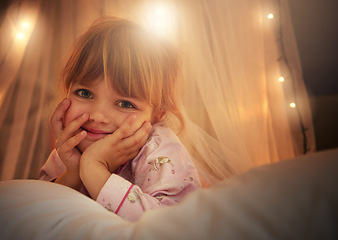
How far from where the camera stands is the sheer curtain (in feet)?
3.85

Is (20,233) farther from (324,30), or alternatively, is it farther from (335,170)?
(324,30)

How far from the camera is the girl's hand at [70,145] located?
888 mm

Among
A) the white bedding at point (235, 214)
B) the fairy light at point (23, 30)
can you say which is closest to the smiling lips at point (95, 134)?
the white bedding at point (235, 214)

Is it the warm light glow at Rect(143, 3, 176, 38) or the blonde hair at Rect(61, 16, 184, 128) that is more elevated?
the warm light glow at Rect(143, 3, 176, 38)

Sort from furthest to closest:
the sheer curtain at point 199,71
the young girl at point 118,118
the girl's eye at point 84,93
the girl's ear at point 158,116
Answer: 1. the sheer curtain at point 199,71
2. the girl's ear at point 158,116
3. the girl's eye at point 84,93
4. the young girl at point 118,118

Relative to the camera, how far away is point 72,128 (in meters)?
0.90

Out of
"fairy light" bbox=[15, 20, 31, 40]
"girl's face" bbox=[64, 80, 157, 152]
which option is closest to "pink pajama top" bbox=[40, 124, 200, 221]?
"girl's face" bbox=[64, 80, 157, 152]

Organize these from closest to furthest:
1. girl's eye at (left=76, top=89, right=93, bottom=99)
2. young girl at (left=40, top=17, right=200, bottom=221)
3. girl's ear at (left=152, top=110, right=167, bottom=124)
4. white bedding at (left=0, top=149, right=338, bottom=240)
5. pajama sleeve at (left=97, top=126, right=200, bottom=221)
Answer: white bedding at (left=0, top=149, right=338, bottom=240) < pajama sleeve at (left=97, top=126, right=200, bottom=221) < young girl at (left=40, top=17, right=200, bottom=221) < girl's eye at (left=76, top=89, right=93, bottom=99) < girl's ear at (left=152, top=110, right=167, bottom=124)

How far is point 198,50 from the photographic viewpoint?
3.92 ft

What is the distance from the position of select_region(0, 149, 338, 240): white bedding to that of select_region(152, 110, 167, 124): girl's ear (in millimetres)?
616

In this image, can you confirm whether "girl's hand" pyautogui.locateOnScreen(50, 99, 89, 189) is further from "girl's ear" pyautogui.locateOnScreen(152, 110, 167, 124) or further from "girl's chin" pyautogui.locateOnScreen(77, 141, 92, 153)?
"girl's ear" pyautogui.locateOnScreen(152, 110, 167, 124)

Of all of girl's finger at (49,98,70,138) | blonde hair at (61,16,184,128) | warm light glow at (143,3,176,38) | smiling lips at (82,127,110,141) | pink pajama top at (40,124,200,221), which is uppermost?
warm light glow at (143,3,176,38)

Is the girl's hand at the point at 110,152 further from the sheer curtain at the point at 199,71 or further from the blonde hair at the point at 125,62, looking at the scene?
the sheer curtain at the point at 199,71

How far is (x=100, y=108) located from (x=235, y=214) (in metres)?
0.61
